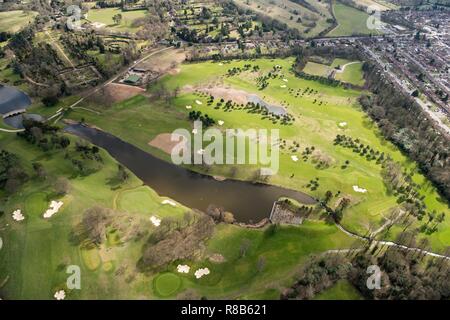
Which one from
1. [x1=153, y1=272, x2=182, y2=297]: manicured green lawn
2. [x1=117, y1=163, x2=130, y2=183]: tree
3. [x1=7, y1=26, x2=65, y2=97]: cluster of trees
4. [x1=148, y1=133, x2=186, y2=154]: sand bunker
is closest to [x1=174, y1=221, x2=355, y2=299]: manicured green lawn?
[x1=153, y1=272, x2=182, y2=297]: manicured green lawn

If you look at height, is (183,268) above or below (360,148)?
below

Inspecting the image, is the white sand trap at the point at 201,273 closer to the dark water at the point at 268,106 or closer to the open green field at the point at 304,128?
the open green field at the point at 304,128

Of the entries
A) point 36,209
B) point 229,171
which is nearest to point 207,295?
point 229,171

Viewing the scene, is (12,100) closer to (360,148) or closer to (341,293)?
(360,148)

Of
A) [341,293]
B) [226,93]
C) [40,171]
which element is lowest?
[341,293]

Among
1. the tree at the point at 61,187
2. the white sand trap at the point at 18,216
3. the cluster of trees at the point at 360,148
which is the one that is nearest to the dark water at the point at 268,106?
→ the cluster of trees at the point at 360,148

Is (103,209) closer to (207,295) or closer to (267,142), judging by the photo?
(207,295)

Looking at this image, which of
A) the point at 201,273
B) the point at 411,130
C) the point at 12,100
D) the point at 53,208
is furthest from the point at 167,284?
the point at 12,100

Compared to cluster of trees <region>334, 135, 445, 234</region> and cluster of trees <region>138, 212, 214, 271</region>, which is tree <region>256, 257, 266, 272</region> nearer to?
cluster of trees <region>138, 212, 214, 271</region>
